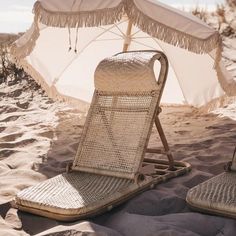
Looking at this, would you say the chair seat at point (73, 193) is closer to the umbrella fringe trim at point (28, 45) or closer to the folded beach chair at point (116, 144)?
the folded beach chair at point (116, 144)

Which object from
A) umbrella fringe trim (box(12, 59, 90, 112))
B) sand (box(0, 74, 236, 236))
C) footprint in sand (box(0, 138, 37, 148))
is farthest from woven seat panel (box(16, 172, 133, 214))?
umbrella fringe trim (box(12, 59, 90, 112))

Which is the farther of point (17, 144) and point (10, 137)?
point (10, 137)

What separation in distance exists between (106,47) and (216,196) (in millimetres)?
3177

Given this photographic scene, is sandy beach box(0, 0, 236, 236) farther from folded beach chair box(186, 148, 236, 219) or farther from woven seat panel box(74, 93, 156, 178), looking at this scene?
woven seat panel box(74, 93, 156, 178)

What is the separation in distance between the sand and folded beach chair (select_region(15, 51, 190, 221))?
0.40 ft

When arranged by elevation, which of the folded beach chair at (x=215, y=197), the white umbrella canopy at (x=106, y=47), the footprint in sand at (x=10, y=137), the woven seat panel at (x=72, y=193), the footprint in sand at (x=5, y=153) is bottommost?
the footprint in sand at (x=10, y=137)

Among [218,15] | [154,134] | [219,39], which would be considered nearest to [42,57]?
[154,134]

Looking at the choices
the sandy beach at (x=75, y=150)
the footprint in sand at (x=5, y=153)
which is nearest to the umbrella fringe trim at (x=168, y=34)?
the sandy beach at (x=75, y=150)

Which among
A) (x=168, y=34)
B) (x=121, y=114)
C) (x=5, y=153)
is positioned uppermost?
(x=168, y=34)

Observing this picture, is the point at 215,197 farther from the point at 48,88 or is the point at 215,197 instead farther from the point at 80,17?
the point at 48,88

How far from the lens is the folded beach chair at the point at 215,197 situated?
3066mm

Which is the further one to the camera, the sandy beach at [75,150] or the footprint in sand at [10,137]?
the footprint in sand at [10,137]

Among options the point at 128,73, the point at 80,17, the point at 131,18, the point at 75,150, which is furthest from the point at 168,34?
the point at 75,150

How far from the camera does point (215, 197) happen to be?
3184 millimetres
